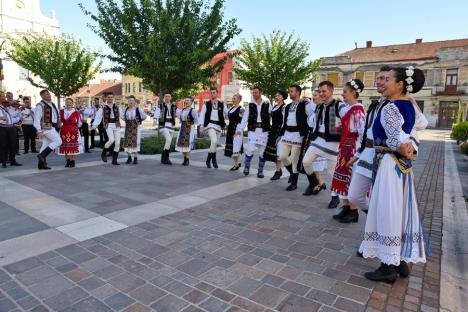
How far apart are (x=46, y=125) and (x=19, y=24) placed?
41.2 meters

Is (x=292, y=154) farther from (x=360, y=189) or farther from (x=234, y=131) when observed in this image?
(x=360, y=189)

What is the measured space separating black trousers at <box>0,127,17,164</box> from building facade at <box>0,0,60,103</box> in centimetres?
3391

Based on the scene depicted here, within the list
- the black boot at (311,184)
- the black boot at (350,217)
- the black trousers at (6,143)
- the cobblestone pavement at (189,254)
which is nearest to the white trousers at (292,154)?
the black boot at (311,184)

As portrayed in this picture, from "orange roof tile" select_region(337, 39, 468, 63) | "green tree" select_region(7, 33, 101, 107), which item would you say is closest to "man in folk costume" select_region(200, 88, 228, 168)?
"green tree" select_region(7, 33, 101, 107)

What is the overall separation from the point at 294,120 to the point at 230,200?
218cm

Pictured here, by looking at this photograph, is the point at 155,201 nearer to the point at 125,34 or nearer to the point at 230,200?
the point at 230,200

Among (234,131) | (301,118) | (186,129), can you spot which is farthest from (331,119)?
(186,129)

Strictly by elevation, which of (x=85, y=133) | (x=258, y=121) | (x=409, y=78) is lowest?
(x=85, y=133)

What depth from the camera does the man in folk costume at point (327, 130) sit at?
18.6ft

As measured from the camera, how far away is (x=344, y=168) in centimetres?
509

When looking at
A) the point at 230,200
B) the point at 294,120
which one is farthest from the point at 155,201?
the point at 294,120

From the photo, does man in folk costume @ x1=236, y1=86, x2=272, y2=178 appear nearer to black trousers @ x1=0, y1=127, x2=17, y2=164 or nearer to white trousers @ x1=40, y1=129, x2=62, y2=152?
white trousers @ x1=40, y1=129, x2=62, y2=152

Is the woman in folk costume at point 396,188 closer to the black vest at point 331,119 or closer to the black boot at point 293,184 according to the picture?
the black vest at point 331,119

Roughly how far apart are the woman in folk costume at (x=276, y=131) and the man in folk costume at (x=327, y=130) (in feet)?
4.71
